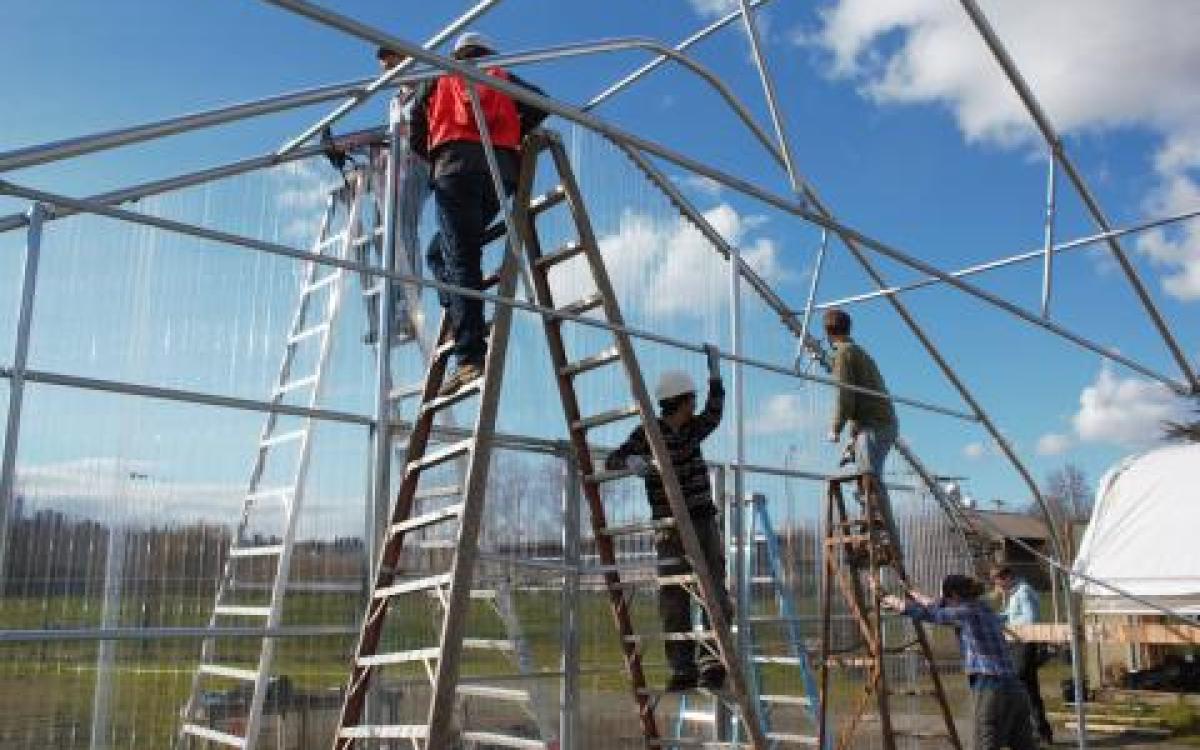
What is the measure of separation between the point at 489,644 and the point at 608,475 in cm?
112

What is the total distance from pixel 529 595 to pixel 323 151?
8.72ft

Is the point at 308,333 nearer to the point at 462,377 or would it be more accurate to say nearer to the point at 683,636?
the point at 462,377

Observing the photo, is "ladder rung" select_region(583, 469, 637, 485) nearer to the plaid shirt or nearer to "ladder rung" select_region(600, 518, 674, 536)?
"ladder rung" select_region(600, 518, 674, 536)

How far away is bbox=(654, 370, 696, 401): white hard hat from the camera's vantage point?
5980mm

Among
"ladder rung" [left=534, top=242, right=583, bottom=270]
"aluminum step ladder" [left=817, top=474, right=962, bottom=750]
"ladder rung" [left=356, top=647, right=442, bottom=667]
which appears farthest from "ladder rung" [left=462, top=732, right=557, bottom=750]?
"aluminum step ladder" [left=817, top=474, right=962, bottom=750]

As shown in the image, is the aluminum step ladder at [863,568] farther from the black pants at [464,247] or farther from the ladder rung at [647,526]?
the black pants at [464,247]

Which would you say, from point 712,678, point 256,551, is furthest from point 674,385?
point 256,551

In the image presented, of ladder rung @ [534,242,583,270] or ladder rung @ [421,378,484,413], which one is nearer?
ladder rung @ [421,378,484,413]

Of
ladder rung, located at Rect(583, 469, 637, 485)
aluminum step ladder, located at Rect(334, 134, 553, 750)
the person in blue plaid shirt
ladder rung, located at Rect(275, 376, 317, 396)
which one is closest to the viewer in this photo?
aluminum step ladder, located at Rect(334, 134, 553, 750)

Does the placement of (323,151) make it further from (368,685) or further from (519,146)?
(368,685)

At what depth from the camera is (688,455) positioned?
5812 mm

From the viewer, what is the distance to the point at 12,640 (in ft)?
13.9

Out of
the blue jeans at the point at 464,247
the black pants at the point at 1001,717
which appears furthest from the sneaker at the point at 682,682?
the black pants at the point at 1001,717

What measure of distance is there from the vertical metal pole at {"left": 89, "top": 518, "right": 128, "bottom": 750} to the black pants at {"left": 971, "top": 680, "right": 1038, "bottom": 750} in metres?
5.78
